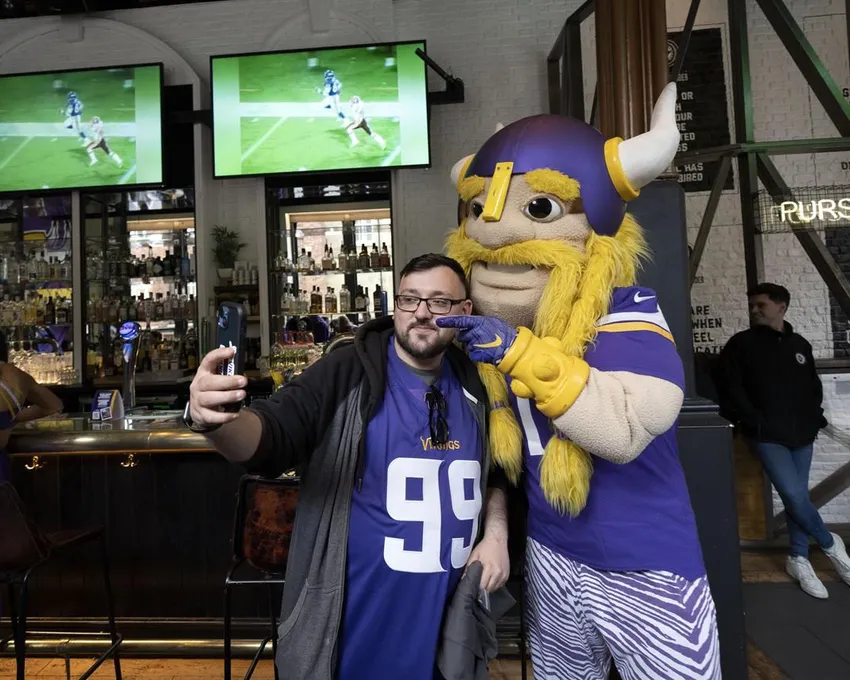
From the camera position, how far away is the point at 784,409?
3148 mm

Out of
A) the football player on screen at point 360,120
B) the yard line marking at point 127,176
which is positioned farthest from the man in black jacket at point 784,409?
the yard line marking at point 127,176

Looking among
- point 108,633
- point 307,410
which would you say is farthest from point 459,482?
point 108,633

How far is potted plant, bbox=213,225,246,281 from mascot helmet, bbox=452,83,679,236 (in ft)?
13.5

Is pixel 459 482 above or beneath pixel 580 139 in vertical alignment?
beneath

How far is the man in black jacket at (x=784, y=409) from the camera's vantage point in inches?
122

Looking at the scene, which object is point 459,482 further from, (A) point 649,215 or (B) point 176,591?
(B) point 176,591

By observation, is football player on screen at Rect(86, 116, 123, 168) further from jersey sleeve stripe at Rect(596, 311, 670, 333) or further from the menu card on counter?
jersey sleeve stripe at Rect(596, 311, 670, 333)

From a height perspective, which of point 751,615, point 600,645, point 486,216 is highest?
point 486,216

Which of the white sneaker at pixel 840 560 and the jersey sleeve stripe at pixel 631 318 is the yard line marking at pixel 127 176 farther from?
the white sneaker at pixel 840 560

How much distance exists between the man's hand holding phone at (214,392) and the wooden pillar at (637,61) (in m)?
1.70

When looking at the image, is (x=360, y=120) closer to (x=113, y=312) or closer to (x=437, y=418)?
(x=113, y=312)

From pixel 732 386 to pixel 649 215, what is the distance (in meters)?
1.72

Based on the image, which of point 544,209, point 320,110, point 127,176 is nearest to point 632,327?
point 544,209

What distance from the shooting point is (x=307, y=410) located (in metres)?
1.23
